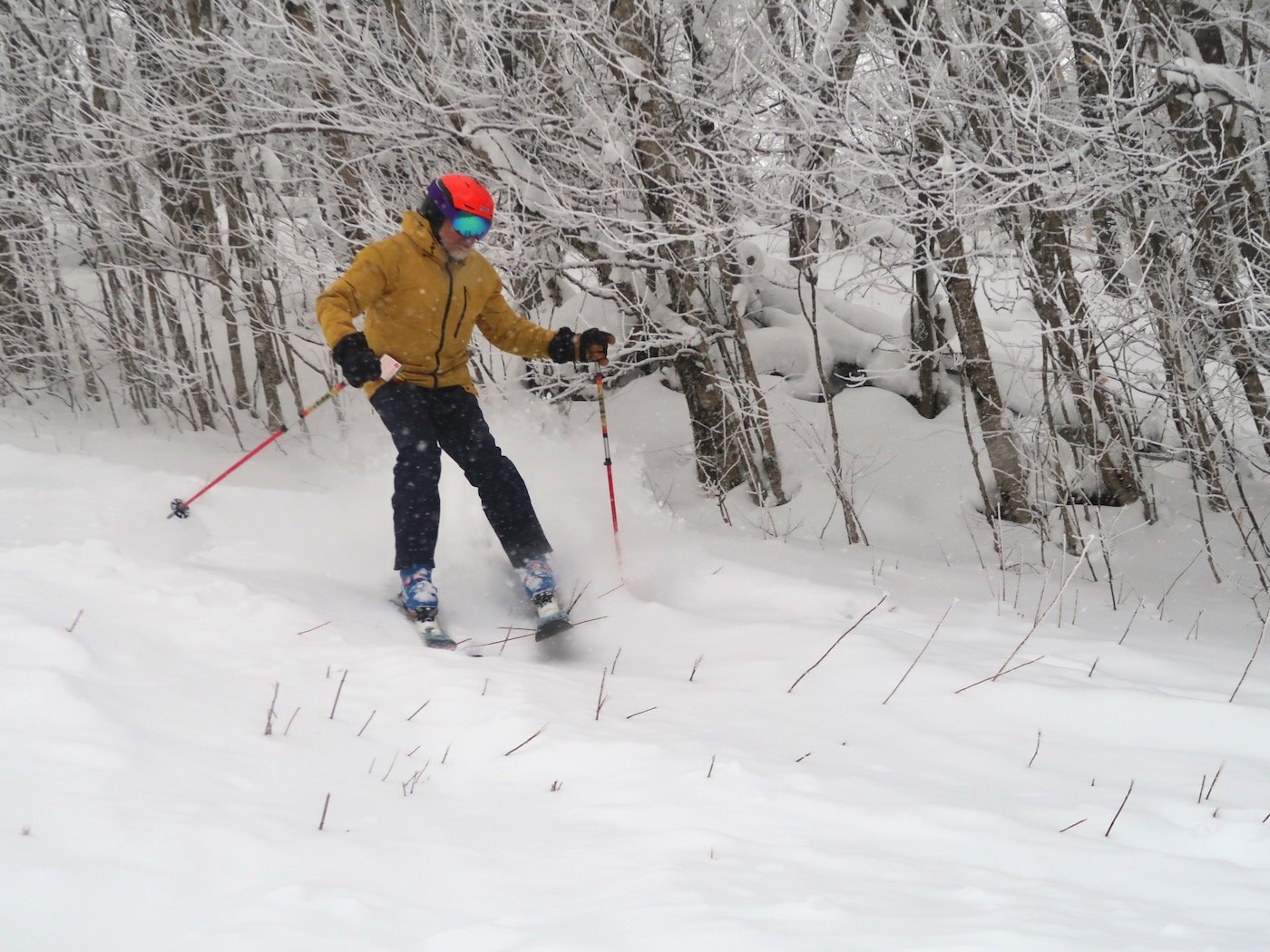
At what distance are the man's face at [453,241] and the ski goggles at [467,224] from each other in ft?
0.19

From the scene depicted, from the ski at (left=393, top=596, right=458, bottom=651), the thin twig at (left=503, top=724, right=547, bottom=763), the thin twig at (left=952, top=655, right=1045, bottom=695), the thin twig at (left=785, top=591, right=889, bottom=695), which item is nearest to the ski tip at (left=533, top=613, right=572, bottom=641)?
the ski at (left=393, top=596, right=458, bottom=651)

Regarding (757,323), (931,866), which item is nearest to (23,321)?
(757,323)

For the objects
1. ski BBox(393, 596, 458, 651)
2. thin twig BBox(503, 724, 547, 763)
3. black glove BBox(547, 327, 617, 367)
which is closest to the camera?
thin twig BBox(503, 724, 547, 763)

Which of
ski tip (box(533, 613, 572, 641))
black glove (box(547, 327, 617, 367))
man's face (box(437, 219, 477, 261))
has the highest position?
man's face (box(437, 219, 477, 261))

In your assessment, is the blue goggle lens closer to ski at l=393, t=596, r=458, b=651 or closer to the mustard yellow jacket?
the mustard yellow jacket

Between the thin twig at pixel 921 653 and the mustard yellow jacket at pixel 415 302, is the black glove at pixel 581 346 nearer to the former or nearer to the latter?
the mustard yellow jacket at pixel 415 302

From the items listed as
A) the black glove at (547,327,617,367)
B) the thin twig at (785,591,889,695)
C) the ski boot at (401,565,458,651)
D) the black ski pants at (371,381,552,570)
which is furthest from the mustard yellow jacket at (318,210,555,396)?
the thin twig at (785,591,889,695)

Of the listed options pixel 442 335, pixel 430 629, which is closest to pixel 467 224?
pixel 442 335

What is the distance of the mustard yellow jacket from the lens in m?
3.97

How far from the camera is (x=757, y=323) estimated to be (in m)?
9.75

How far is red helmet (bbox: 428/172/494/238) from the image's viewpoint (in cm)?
390

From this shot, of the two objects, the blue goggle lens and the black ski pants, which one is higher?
the blue goggle lens

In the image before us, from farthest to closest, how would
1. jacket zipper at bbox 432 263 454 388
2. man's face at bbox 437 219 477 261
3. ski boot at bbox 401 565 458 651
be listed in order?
jacket zipper at bbox 432 263 454 388 → man's face at bbox 437 219 477 261 → ski boot at bbox 401 565 458 651

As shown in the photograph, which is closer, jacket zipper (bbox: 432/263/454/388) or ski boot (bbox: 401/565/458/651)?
ski boot (bbox: 401/565/458/651)
